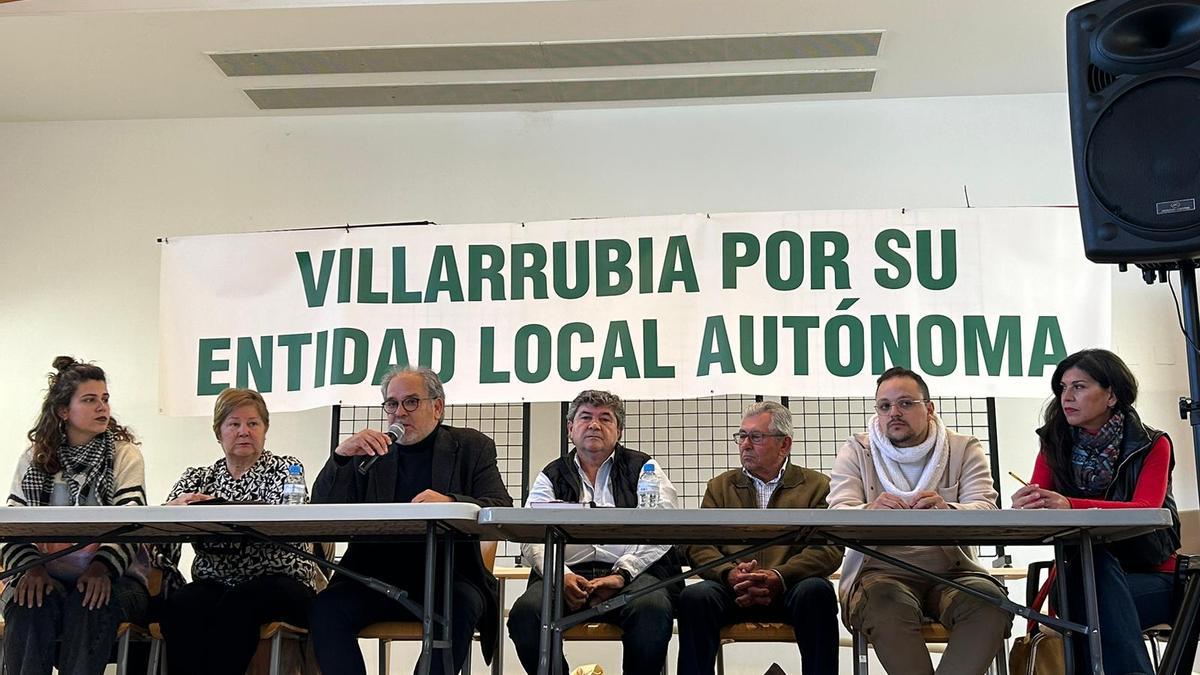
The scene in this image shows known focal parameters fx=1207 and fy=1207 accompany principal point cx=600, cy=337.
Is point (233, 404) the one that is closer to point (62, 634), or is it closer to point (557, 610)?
point (62, 634)

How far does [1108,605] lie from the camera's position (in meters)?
2.84

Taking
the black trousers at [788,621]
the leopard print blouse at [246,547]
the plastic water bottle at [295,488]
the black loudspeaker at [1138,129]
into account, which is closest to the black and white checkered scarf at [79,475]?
the leopard print blouse at [246,547]

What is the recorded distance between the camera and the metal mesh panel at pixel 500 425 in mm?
5219

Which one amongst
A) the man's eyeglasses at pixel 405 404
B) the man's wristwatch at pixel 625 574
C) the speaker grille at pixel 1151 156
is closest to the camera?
the speaker grille at pixel 1151 156

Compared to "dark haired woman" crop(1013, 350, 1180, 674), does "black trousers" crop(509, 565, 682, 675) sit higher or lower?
lower

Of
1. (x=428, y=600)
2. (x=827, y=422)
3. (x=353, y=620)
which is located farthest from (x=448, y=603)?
(x=827, y=422)

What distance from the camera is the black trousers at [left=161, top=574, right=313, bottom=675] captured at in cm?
328

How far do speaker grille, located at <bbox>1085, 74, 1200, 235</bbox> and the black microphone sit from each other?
1854mm

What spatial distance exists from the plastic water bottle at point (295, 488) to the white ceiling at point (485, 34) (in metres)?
2.16

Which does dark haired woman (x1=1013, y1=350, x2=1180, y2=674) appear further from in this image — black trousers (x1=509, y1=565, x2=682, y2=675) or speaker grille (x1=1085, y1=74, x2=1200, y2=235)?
black trousers (x1=509, y1=565, x2=682, y2=675)

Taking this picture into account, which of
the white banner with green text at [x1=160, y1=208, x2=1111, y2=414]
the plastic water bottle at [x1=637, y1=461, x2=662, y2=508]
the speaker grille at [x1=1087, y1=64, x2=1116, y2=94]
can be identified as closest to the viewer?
the speaker grille at [x1=1087, y1=64, x2=1116, y2=94]

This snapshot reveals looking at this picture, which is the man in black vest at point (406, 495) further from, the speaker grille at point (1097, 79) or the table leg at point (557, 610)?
the speaker grille at point (1097, 79)

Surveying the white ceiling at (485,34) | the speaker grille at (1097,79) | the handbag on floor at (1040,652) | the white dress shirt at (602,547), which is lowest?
the handbag on floor at (1040,652)

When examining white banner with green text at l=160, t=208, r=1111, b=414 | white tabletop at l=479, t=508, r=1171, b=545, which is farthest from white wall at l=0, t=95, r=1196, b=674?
white tabletop at l=479, t=508, r=1171, b=545
